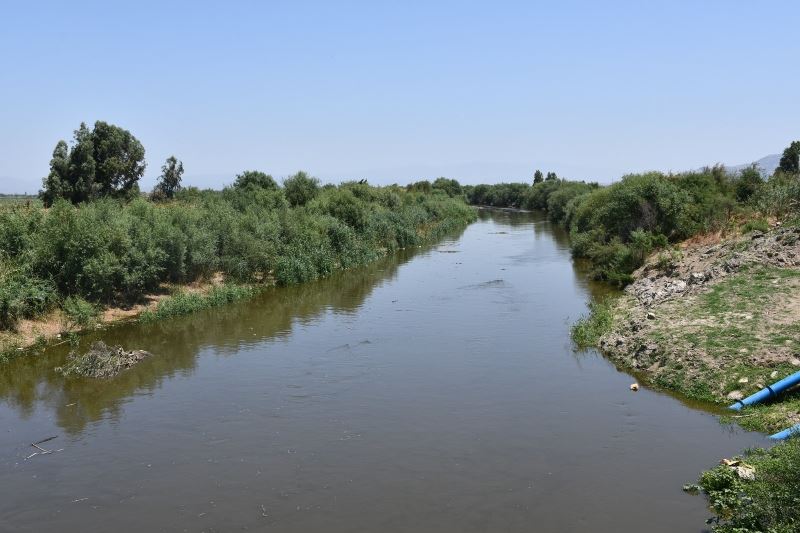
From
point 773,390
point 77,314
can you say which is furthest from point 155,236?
point 773,390

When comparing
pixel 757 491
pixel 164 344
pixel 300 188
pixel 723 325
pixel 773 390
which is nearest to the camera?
pixel 757 491

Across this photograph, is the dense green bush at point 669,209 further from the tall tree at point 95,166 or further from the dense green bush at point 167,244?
the tall tree at point 95,166

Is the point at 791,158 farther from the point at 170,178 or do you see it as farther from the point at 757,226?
the point at 170,178

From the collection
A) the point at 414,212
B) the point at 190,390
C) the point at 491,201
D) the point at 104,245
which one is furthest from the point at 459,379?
the point at 491,201

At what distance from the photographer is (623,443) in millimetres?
15023

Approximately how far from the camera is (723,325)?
1942 cm

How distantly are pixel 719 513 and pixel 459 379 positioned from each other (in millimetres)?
9436

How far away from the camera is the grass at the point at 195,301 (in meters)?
29.4

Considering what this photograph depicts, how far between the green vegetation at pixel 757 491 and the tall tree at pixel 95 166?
46.1 m

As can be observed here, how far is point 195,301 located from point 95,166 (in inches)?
955

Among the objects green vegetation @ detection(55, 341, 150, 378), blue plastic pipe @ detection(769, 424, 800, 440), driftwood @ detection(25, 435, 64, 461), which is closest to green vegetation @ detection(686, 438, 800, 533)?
blue plastic pipe @ detection(769, 424, 800, 440)

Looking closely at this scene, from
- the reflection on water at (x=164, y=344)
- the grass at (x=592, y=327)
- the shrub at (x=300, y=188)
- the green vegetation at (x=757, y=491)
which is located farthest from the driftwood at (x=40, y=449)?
the shrub at (x=300, y=188)

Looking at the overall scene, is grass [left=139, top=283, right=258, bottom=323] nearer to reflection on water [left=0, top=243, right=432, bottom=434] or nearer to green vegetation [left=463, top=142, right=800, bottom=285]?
reflection on water [left=0, top=243, right=432, bottom=434]

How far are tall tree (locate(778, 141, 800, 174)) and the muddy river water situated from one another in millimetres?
42471
